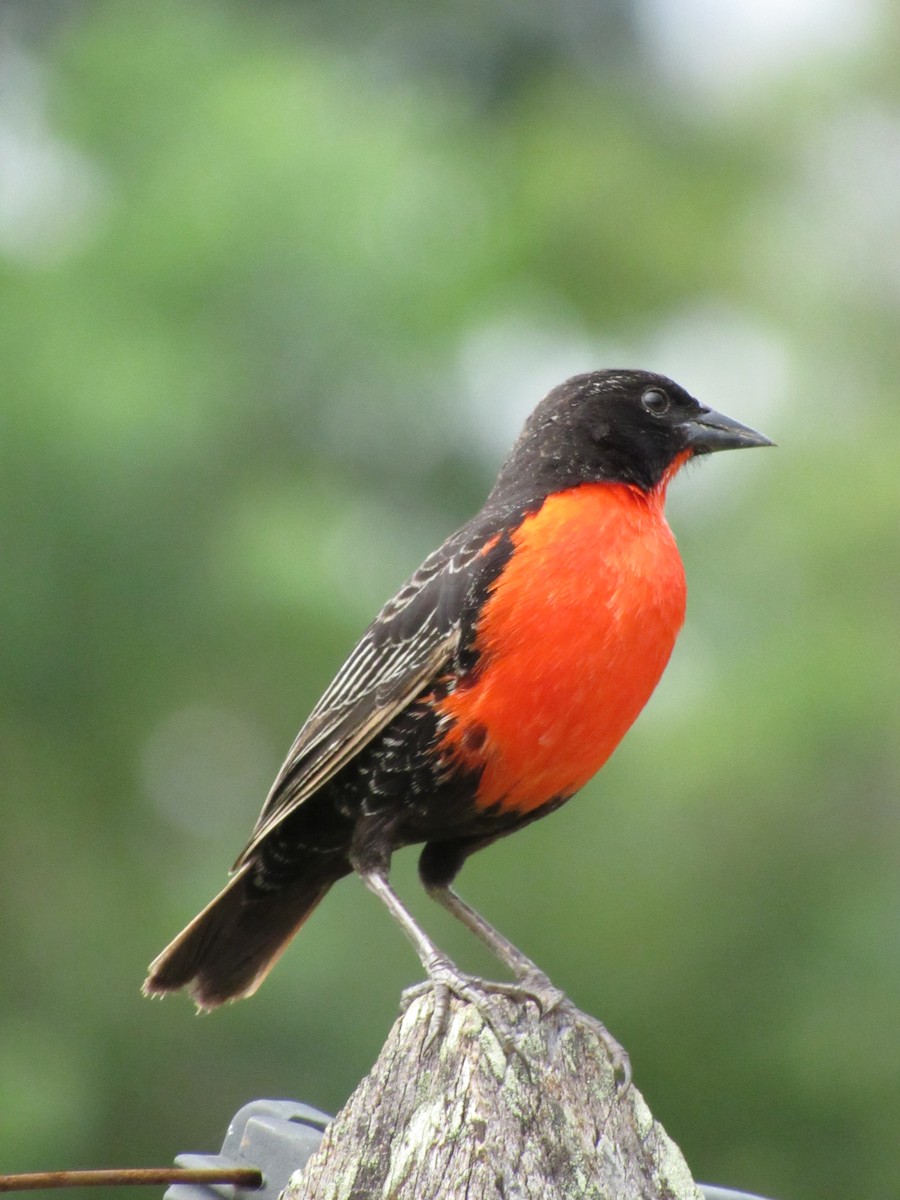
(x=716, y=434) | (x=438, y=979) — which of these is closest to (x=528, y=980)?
(x=438, y=979)

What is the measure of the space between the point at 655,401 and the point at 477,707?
4.16ft

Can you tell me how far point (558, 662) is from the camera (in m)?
3.63

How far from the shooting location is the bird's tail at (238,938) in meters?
4.09

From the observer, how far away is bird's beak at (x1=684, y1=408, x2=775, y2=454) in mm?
4523

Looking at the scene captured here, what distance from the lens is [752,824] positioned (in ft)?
23.2

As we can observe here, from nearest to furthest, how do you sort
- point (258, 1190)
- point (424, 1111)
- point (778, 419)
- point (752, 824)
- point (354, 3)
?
1. point (424, 1111)
2. point (258, 1190)
3. point (752, 824)
4. point (778, 419)
5. point (354, 3)

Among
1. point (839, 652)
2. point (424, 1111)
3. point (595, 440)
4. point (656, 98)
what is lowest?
point (424, 1111)

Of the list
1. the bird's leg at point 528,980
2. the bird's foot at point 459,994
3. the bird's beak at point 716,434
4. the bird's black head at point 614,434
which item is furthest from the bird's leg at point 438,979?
the bird's beak at point 716,434

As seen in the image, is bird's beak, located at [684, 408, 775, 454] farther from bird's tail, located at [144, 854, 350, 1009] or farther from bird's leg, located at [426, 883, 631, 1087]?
bird's tail, located at [144, 854, 350, 1009]

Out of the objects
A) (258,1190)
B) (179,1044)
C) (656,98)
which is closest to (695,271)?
(656,98)

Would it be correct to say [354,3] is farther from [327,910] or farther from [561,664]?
[561,664]

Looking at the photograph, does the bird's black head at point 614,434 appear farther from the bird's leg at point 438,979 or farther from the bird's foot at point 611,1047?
the bird's foot at point 611,1047

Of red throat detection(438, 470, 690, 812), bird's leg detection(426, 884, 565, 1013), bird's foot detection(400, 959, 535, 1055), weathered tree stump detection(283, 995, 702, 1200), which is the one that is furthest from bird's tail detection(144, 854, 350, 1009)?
weathered tree stump detection(283, 995, 702, 1200)

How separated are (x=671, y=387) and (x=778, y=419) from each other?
4.01m
